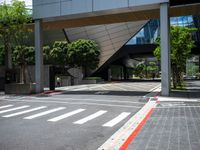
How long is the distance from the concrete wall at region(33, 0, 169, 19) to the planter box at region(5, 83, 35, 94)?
6.81 m

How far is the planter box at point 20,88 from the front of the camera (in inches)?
1145

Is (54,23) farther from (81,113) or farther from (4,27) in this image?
(81,113)

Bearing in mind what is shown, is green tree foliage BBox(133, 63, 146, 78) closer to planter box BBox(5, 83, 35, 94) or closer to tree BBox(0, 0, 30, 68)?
tree BBox(0, 0, 30, 68)

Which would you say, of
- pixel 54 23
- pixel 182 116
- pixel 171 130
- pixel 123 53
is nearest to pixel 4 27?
pixel 54 23

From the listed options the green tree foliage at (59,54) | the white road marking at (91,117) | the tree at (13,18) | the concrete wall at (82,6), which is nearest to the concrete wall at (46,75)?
the green tree foliage at (59,54)

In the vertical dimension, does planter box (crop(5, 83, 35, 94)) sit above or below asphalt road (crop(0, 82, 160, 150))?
above

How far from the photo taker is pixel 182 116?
1357 centimetres

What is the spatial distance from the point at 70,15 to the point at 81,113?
1453 centimetres

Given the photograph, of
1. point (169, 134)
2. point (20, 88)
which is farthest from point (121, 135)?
point (20, 88)

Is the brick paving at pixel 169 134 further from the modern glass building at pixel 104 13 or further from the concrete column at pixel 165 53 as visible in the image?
the modern glass building at pixel 104 13

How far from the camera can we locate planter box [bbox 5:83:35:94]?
2908 cm

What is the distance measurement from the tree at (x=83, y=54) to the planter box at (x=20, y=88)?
2175 centimetres

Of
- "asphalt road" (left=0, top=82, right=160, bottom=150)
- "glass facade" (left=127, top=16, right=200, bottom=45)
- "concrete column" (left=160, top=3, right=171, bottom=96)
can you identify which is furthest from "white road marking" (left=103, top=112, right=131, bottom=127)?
"glass facade" (left=127, top=16, right=200, bottom=45)

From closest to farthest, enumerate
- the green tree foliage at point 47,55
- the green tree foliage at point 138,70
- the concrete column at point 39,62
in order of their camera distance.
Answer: the concrete column at point 39,62 → the green tree foliage at point 47,55 → the green tree foliage at point 138,70
